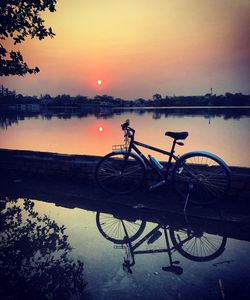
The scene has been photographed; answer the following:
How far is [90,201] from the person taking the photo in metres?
4.94

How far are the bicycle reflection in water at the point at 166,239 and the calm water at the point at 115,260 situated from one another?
13mm

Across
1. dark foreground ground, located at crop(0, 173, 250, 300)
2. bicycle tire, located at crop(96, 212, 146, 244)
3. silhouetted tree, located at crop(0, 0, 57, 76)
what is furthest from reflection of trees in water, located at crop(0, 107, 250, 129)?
bicycle tire, located at crop(96, 212, 146, 244)

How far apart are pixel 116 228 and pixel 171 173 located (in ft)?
5.33

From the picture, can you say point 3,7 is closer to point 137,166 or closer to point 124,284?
point 137,166

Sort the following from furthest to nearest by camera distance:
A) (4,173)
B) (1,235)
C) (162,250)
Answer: (4,173) → (1,235) → (162,250)

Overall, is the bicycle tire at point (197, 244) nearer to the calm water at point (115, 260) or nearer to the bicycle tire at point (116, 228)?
the calm water at point (115, 260)

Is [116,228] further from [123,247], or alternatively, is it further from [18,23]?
[18,23]

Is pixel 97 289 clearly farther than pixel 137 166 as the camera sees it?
No

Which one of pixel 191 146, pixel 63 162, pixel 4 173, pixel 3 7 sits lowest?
pixel 191 146

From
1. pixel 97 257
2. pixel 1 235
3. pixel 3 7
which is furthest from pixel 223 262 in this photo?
pixel 3 7

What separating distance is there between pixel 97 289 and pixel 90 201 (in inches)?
99.0

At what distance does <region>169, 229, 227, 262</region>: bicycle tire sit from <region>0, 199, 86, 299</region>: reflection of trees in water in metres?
1.37

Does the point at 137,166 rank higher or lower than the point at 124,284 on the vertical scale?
higher

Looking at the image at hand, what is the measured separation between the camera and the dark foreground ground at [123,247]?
8.21ft
